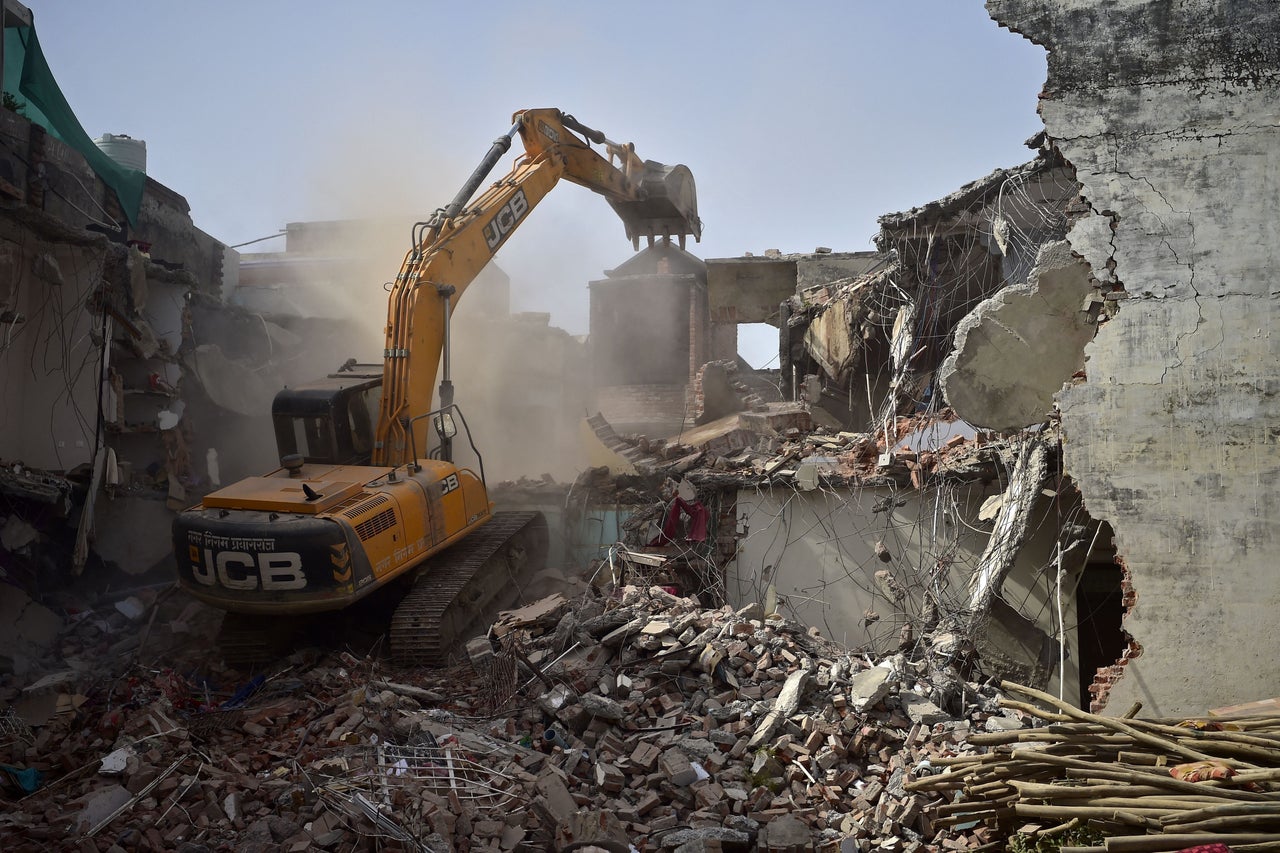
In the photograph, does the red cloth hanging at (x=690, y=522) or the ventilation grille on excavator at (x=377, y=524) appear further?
the red cloth hanging at (x=690, y=522)

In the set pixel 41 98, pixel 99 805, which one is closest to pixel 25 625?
pixel 99 805

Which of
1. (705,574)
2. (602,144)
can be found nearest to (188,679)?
(705,574)

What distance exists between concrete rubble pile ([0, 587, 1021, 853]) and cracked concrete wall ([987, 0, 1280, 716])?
173 cm

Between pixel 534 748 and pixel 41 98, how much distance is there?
11.8m

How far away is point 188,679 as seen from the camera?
855 cm

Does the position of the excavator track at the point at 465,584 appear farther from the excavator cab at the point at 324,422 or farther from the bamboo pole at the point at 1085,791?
the bamboo pole at the point at 1085,791

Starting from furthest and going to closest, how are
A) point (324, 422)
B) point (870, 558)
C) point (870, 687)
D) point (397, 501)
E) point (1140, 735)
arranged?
point (870, 558), point (324, 422), point (397, 501), point (870, 687), point (1140, 735)

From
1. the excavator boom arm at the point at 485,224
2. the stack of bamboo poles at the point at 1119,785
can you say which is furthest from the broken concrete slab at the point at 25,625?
the stack of bamboo poles at the point at 1119,785

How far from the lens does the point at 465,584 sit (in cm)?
913

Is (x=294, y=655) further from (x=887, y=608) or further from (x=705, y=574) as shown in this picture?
(x=887, y=608)

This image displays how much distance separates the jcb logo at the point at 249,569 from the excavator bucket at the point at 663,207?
701 centimetres

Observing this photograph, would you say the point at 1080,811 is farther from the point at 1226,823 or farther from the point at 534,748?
the point at 534,748

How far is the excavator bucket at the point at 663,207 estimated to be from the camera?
13.1 metres

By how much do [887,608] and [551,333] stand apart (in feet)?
59.9
